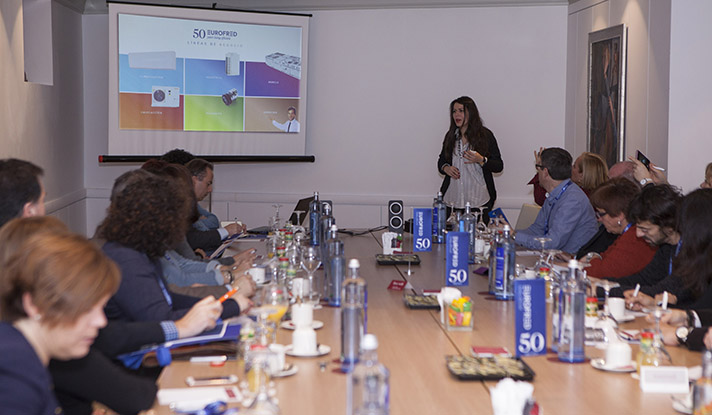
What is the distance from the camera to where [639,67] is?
21.0 ft

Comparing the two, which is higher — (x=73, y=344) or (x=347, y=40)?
(x=347, y=40)

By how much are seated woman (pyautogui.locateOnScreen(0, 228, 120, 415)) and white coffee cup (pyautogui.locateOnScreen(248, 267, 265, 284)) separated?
1.98 meters

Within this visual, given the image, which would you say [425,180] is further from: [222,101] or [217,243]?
[217,243]

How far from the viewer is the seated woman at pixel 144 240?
104 inches

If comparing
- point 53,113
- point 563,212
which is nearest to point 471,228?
point 563,212

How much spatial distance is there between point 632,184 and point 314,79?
453 cm

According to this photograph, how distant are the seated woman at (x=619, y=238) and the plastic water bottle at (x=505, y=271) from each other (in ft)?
2.91

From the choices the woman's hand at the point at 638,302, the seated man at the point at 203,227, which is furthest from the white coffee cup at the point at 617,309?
the seated man at the point at 203,227

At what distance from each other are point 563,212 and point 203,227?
92.1 inches

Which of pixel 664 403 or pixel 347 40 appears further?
pixel 347 40

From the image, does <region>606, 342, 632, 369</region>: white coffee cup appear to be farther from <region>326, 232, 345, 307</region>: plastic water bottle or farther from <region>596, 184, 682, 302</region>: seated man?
<region>326, 232, 345, 307</region>: plastic water bottle

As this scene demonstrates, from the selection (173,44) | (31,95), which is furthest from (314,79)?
(31,95)

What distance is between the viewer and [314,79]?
8.30m

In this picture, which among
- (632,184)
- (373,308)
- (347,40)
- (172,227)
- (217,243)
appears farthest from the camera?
(347,40)
